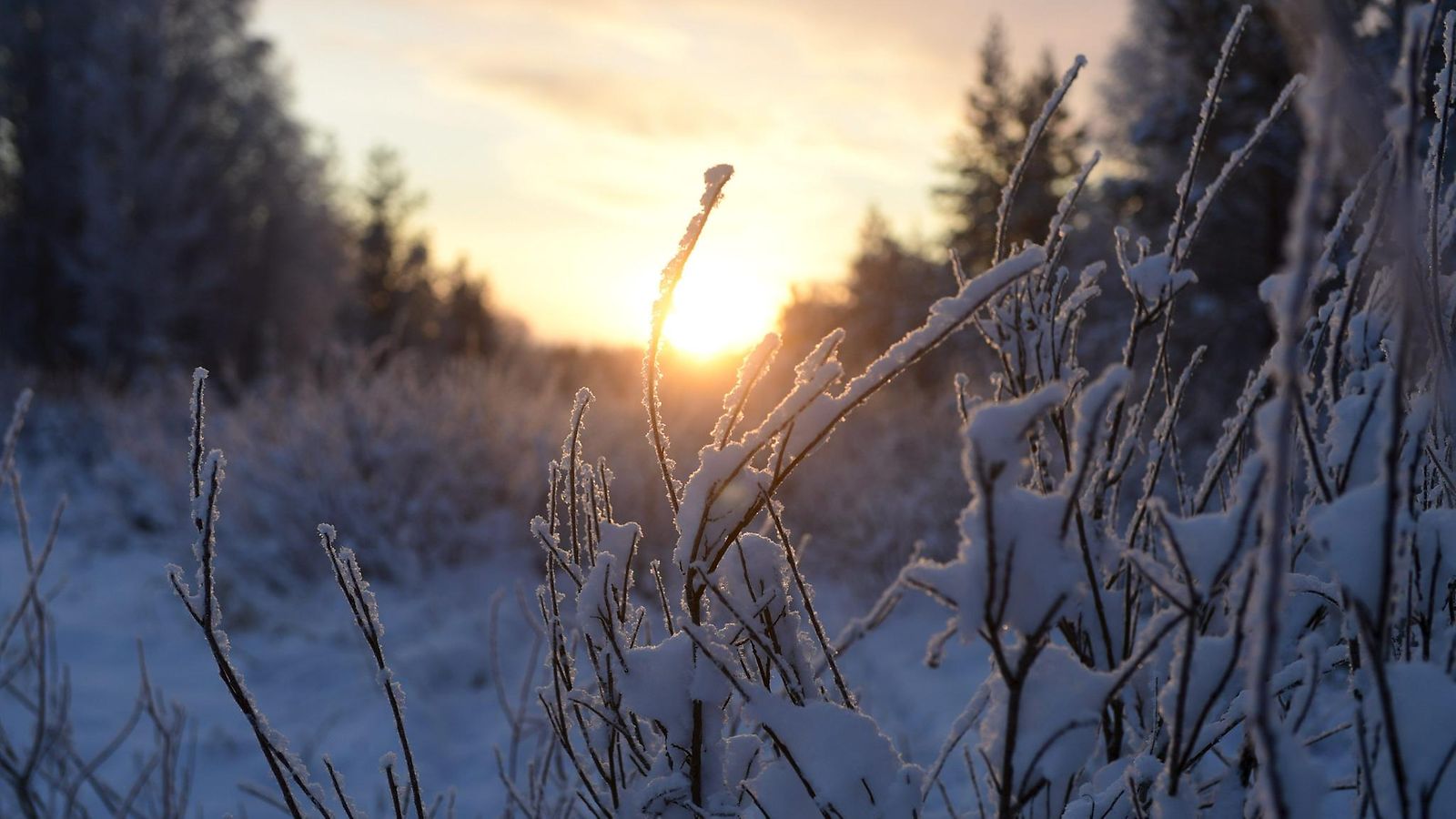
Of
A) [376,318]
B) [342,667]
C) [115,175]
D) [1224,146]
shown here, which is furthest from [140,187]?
[1224,146]

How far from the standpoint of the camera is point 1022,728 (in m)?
0.71

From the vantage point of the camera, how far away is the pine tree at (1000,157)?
16016 mm

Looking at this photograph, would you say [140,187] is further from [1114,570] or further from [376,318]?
[1114,570]

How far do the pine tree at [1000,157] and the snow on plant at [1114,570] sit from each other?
15076 millimetres

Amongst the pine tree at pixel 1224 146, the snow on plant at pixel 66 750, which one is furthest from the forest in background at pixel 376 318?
the snow on plant at pixel 66 750

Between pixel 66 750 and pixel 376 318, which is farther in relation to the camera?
pixel 376 318

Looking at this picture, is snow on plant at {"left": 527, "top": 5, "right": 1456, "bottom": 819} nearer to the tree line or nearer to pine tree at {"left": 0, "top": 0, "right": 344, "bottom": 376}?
the tree line

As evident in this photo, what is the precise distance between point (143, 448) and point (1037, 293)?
749 centimetres

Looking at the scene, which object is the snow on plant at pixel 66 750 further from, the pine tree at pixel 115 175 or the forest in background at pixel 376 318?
the pine tree at pixel 115 175

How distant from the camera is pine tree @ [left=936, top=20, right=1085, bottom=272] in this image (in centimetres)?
1602

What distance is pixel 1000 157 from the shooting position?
17391 millimetres

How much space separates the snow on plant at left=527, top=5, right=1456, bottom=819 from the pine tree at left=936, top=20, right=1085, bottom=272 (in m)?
15.1

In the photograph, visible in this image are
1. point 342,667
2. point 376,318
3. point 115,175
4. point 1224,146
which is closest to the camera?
point 342,667

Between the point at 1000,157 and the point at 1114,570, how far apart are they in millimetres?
17677
